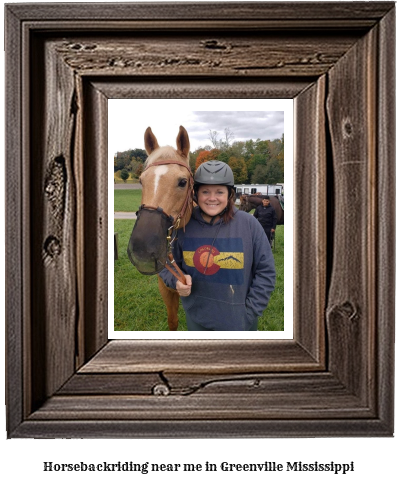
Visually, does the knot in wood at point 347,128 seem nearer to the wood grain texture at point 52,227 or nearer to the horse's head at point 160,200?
the horse's head at point 160,200

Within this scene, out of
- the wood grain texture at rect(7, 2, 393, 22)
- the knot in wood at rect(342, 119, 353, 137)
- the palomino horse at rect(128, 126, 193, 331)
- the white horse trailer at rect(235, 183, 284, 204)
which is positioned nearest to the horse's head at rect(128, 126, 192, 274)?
the palomino horse at rect(128, 126, 193, 331)

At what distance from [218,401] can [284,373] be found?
0.51 ft

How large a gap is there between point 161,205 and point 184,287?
19 centimetres

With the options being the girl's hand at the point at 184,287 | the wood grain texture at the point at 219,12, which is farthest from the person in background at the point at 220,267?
the wood grain texture at the point at 219,12

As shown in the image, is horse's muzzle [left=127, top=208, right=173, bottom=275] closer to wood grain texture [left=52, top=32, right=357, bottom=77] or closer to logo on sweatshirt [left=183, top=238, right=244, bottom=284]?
logo on sweatshirt [left=183, top=238, right=244, bottom=284]

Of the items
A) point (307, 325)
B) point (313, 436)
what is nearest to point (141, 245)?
point (307, 325)

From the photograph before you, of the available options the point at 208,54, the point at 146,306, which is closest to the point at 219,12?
the point at 208,54

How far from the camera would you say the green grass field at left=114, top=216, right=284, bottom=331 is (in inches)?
36.5

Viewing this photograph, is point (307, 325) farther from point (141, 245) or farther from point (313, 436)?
point (141, 245)

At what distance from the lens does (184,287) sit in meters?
0.93

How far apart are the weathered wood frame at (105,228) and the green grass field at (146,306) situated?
0.04m

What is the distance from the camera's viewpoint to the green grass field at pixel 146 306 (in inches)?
36.5

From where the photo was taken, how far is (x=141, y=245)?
0.92m

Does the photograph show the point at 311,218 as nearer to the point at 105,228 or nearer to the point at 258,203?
the point at 258,203
